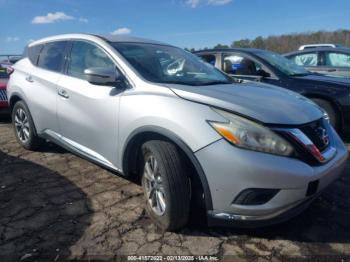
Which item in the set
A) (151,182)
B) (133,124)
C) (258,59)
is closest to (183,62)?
(133,124)

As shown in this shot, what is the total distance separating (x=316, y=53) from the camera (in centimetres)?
877

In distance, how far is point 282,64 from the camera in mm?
6426

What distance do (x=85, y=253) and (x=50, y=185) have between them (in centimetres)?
153

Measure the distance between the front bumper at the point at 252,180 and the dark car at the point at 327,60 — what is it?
6.36 metres

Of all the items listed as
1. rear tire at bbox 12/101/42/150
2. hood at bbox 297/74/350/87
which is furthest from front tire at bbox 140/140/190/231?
hood at bbox 297/74/350/87

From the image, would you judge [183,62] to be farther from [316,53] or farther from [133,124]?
[316,53]

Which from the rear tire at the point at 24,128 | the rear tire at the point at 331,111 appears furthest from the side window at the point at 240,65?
the rear tire at the point at 24,128

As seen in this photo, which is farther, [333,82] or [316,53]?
[316,53]

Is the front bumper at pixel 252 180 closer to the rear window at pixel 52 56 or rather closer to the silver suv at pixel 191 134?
the silver suv at pixel 191 134

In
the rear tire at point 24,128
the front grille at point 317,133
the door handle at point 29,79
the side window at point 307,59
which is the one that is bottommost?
the rear tire at point 24,128

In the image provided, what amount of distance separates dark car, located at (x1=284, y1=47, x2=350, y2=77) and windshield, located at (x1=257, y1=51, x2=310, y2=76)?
210 centimetres

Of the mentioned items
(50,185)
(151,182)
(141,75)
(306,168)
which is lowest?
(50,185)

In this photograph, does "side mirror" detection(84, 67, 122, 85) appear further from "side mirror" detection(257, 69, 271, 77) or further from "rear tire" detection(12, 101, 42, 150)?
"side mirror" detection(257, 69, 271, 77)

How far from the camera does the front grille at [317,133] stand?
2.81 metres
